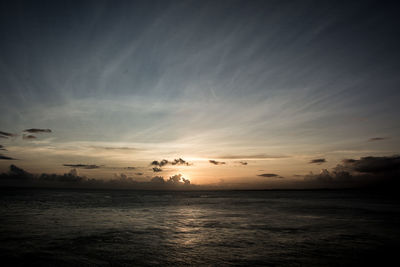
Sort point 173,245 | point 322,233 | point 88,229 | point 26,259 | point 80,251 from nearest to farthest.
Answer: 1. point 26,259
2. point 80,251
3. point 173,245
4. point 322,233
5. point 88,229

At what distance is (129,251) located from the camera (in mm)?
16375

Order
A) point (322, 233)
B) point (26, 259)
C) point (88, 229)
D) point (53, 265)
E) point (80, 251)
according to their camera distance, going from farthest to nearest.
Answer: point (88, 229) → point (322, 233) → point (80, 251) → point (26, 259) → point (53, 265)

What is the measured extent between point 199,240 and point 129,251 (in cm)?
600

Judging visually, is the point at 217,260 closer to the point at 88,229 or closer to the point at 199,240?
the point at 199,240

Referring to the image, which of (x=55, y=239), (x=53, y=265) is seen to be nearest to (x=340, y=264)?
(x=53, y=265)

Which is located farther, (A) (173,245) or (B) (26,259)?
(A) (173,245)

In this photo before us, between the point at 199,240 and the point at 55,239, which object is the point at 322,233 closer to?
the point at 199,240

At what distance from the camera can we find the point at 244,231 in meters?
24.1

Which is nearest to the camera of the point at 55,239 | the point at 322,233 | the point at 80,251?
the point at 80,251

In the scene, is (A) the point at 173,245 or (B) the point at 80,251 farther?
(A) the point at 173,245

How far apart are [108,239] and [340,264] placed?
1687 cm

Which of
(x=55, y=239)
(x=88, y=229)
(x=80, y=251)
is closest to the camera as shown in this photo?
(x=80, y=251)

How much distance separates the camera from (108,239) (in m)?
19.9

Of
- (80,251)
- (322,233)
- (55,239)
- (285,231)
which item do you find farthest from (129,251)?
(322,233)
